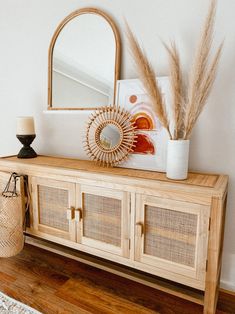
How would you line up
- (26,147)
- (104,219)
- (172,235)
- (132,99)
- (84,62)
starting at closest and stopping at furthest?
(172,235)
(104,219)
(132,99)
(84,62)
(26,147)

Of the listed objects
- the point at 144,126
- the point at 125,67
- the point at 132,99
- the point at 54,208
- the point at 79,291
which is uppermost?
the point at 125,67

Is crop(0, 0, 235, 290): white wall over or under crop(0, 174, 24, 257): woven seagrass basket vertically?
A: over

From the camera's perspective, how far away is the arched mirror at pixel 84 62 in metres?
1.54

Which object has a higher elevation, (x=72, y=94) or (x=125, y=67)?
(x=125, y=67)

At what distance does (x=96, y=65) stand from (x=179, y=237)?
1168mm

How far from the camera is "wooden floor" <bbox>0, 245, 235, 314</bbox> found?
126 cm

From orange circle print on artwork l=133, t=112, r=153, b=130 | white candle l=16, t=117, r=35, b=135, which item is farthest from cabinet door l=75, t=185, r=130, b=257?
white candle l=16, t=117, r=35, b=135

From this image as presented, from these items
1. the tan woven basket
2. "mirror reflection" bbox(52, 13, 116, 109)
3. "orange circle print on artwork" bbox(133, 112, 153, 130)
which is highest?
"mirror reflection" bbox(52, 13, 116, 109)

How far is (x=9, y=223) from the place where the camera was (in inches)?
60.1

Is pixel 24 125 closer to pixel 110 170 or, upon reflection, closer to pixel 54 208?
pixel 54 208

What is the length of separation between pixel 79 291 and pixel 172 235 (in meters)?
0.65

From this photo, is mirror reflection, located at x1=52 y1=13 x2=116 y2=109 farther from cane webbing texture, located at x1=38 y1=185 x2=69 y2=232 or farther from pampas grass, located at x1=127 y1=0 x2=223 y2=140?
cane webbing texture, located at x1=38 y1=185 x2=69 y2=232

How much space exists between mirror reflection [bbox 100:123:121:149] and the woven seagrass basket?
653mm

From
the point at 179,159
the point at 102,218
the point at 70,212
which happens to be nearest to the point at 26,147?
the point at 70,212
